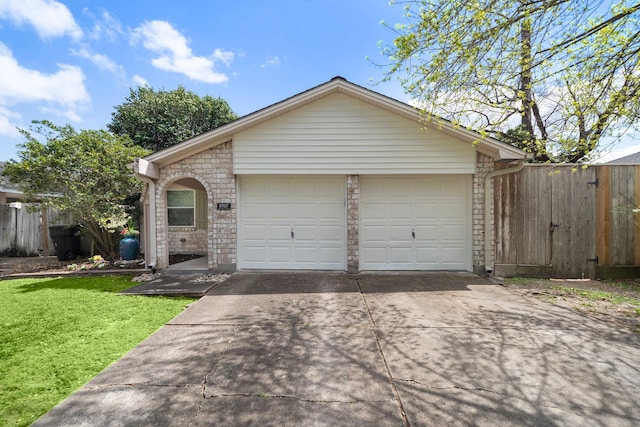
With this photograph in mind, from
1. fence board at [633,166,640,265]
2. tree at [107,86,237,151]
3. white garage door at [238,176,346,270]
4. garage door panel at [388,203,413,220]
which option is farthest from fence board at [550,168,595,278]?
tree at [107,86,237,151]

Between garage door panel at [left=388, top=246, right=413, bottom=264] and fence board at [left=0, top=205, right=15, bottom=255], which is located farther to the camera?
fence board at [left=0, top=205, right=15, bottom=255]

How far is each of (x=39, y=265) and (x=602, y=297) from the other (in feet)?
48.0

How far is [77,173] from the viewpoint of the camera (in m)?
8.77

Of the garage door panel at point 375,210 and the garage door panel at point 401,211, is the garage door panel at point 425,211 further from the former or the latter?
the garage door panel at point 375,210

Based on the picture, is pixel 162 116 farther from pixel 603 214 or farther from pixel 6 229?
pixel 603 214

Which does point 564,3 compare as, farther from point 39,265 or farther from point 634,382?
point 39,265

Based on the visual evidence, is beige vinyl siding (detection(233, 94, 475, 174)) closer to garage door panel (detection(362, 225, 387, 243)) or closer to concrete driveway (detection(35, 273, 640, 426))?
garage door panel (detection(362, 225, 387, 243))

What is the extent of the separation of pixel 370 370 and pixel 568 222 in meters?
6.83

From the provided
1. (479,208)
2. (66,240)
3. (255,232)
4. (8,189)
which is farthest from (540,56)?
(8,189)

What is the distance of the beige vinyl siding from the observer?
705 cm

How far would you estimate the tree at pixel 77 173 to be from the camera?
27.7ft

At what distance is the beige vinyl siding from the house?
0.02m

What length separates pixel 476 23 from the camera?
4.46 metres

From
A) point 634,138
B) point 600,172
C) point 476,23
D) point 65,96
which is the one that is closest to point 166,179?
point 476,23
